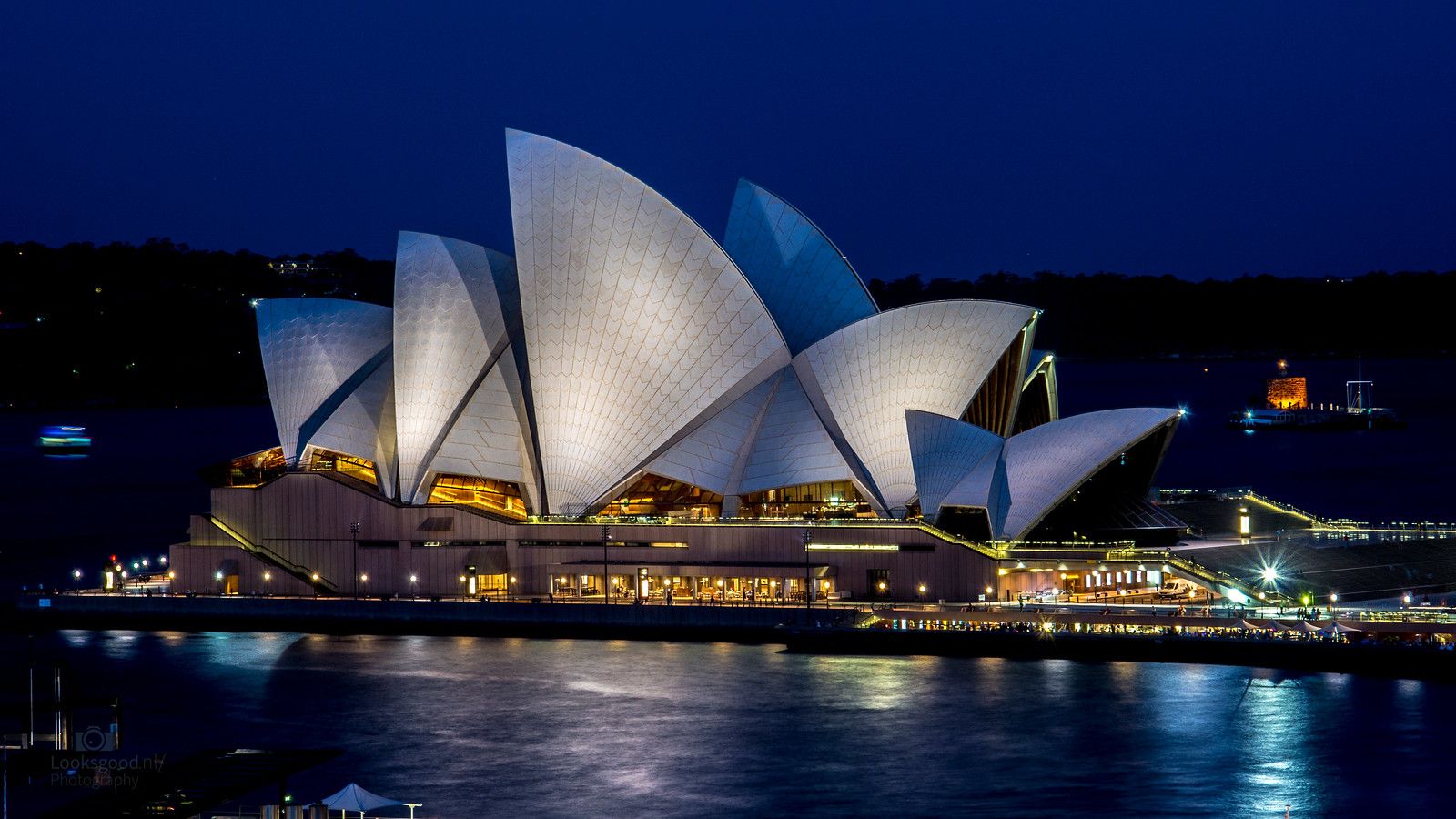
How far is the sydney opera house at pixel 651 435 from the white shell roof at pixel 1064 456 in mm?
61

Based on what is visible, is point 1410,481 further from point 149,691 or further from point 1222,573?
point 149,691

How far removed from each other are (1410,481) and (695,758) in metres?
63.5

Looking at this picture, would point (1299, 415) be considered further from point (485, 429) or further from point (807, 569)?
Answer: point (485, 429)

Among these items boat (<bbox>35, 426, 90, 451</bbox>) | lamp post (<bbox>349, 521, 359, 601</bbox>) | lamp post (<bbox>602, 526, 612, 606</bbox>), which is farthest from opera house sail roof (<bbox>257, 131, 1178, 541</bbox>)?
boat (<bbox>35, 426, 90, 451</bbox>)

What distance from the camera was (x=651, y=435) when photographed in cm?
5162

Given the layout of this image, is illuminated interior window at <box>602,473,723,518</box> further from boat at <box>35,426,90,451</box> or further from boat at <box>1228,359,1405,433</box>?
boat at <box>1228,359,1405,433</box>

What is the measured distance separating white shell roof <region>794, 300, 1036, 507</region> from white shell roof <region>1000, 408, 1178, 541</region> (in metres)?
2.39

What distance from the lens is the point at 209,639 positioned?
167ft

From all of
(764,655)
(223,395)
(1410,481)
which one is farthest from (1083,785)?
(223,395)

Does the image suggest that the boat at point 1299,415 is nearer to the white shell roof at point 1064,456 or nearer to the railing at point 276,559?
the white shell roof at point 1064,456

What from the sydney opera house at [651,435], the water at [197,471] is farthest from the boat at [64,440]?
the sydney opera house at [651,435]

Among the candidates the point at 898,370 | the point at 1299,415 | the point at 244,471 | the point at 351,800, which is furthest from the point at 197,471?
the point at 1299,415

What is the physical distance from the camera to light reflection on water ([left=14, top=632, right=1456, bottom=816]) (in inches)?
1273

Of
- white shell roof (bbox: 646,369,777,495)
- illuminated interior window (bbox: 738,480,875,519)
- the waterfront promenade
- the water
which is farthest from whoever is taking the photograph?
the water
